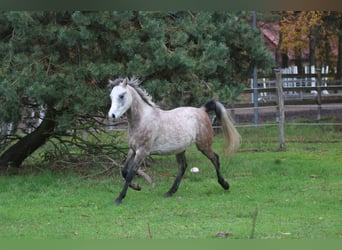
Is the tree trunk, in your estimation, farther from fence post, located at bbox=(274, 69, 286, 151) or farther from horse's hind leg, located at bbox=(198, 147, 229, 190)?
fence post, located at bbox=(274, 69, 286, 151)

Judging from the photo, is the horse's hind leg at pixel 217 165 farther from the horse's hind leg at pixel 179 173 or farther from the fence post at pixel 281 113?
the fence post at pixel 281 113

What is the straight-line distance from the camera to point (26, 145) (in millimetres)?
10938

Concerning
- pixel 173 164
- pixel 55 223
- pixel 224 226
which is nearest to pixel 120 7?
pixel 224 226

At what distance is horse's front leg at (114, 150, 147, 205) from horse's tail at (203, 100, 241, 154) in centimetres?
141

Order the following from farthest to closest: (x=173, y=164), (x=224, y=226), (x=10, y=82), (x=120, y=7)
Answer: (x=173, y=164)
(x=10, y=82)
(x=224, y=226)
(x=120, y=7)

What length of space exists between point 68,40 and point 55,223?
10.7ft

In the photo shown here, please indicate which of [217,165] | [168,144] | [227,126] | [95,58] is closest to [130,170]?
[168,144]

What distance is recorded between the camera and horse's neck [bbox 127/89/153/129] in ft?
26.1

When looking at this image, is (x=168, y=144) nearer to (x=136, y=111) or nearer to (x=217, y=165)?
(x=136, y=111)

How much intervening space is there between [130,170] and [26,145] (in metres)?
3.83

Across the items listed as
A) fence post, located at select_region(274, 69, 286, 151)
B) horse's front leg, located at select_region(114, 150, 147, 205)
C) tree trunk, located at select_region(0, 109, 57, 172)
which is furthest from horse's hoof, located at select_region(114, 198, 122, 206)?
fence post, located at select_region(274, 69, 286, 151)

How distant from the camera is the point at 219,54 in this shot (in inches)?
378

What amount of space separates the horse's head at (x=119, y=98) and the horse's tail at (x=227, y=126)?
154 centimetres

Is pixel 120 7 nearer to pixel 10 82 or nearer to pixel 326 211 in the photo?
pixel 326 211
